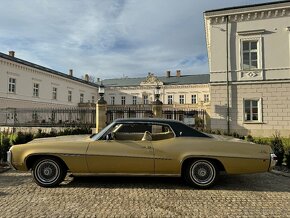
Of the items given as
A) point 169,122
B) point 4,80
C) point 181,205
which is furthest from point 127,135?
point 4,80

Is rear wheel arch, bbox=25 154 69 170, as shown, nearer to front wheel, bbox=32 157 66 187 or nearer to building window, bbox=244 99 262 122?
front wheel, bbox=32 157 66 187

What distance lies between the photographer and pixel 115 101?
206ft

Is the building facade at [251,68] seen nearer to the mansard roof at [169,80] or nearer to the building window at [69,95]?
the building window at [69,95]

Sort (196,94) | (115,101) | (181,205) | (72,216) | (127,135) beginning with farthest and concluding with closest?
(115,101)
(196,94)
(127,135)
(181,205)
(72,216)

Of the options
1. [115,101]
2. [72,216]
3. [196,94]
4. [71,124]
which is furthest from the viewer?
[115,101]

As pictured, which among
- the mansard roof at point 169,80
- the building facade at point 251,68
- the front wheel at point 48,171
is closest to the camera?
the front wheel at point 48,171

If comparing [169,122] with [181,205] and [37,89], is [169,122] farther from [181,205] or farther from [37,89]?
[37,89]

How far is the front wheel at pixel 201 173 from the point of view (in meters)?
6.48

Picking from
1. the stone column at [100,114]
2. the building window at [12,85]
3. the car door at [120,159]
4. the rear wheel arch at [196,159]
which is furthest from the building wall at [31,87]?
the rear wheel arch at [196,159]

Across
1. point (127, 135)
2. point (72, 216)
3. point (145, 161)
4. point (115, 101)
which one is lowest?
point (72, 216)

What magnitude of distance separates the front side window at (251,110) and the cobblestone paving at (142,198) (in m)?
14.8

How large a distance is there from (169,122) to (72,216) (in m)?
3.18

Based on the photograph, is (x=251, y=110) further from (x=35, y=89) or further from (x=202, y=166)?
(x=35, y=89)

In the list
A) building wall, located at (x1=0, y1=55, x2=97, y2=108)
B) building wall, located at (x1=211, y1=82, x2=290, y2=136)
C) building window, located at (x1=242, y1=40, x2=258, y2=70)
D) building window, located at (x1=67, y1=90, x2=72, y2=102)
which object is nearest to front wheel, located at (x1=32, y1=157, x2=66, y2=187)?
building wall, located at (x1=211, y1=82, x2=290, y2=136)
